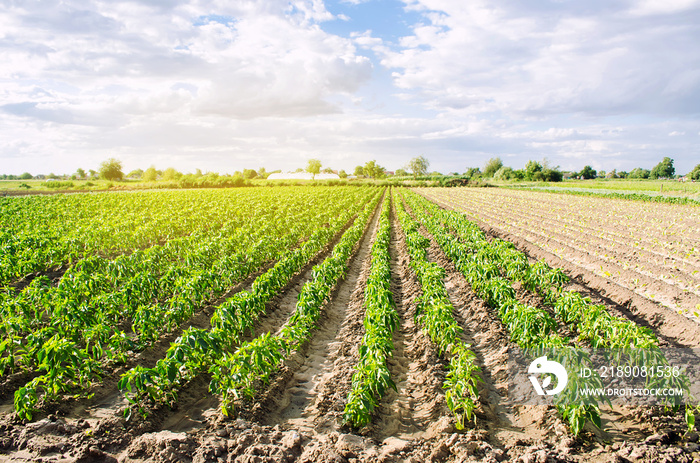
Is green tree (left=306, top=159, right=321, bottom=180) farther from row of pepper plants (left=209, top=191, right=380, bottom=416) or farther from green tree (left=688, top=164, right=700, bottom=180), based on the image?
row of pepper plants (left=209, top=191, right=380, bottom=416)

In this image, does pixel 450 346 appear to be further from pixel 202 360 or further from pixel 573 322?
pixel 202 360

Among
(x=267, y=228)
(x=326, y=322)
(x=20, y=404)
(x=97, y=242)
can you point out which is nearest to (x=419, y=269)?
(x=326, y=322)

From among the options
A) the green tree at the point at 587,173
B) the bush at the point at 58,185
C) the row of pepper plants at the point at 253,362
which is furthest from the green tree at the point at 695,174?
the bush at the point at 58,185

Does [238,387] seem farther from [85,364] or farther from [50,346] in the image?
[50,346]

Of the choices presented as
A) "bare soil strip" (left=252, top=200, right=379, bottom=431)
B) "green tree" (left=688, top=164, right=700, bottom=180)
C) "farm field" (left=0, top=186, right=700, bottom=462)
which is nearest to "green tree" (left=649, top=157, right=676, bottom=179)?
"green tree" (left=688, top=164, right=700, bottom=180)

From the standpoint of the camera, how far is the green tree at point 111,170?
10900cm

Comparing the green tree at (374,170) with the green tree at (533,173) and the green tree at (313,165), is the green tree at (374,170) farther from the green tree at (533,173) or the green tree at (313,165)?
the green tree at (533,173)

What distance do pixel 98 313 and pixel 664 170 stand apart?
495ft

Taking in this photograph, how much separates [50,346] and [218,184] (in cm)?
8100

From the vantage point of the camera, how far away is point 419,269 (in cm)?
961

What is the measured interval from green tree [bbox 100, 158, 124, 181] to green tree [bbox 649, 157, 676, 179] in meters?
164

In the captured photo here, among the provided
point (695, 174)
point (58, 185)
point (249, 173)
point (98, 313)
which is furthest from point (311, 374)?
point (249, 173)
